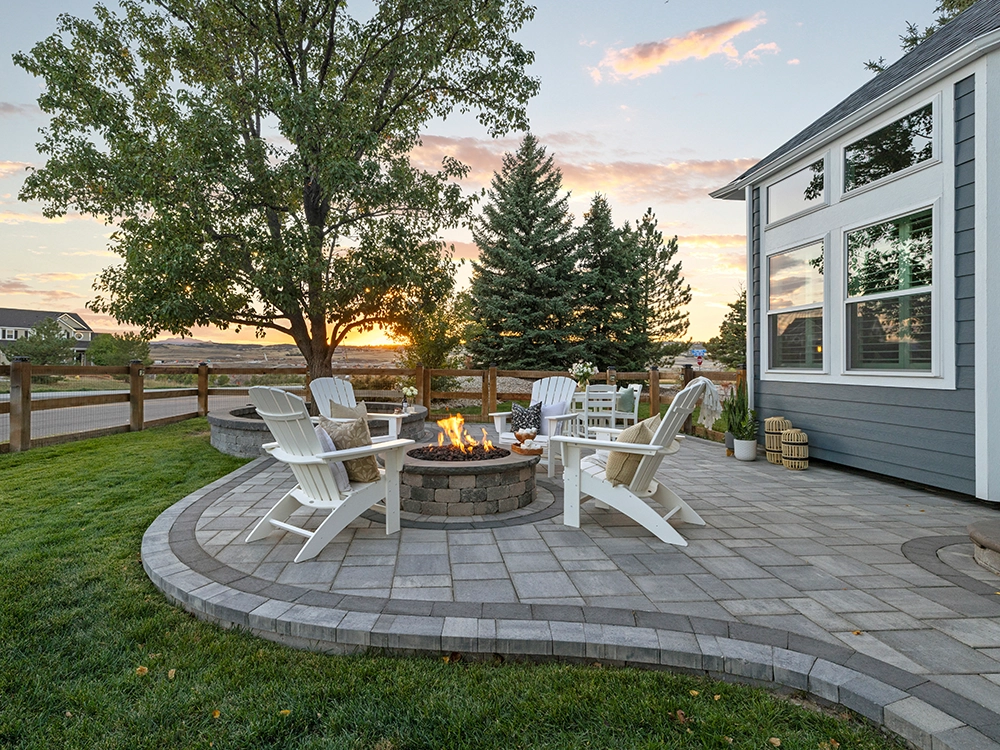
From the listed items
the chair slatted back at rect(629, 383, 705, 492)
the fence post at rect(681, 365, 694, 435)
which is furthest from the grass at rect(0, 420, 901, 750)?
the fence post at rect(681, 365, 694, 435)

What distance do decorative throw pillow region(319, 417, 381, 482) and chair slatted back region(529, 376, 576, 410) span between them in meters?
2.94

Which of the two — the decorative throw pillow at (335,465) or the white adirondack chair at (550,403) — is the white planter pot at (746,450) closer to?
the white adirondack chair at (550,403)

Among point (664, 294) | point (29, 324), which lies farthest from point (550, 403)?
point (29, 324)

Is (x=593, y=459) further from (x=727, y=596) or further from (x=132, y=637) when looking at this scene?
(x=132, y=637)

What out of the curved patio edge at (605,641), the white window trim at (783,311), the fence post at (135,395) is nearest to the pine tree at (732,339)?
the white window trim at (783,311)

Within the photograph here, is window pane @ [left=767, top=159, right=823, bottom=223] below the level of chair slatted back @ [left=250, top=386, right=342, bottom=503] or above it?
above

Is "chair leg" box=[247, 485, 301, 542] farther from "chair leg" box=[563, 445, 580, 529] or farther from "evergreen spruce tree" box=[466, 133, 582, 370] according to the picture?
"evergreen spruce tree" box=[466, 133, 582, 370]

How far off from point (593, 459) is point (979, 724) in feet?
8.42

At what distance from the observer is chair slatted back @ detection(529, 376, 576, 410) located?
600 cm

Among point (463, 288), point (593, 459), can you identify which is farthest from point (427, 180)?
point (463, 288)

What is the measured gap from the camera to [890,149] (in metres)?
5.10

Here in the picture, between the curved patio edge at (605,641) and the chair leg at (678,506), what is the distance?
1.45 metres

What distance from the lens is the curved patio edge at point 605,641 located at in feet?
5.49

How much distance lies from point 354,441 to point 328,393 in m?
3.18
